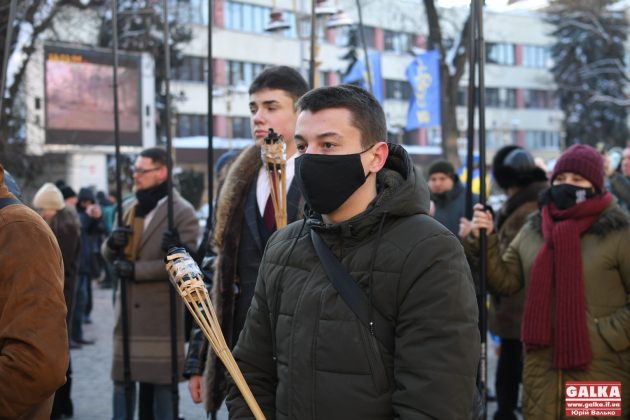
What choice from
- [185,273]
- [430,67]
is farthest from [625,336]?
[430,67]

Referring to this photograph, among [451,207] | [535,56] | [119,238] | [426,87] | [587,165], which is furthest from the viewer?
[535,56]

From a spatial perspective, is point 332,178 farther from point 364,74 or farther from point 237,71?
point 237,71

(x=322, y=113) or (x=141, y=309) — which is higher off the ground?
(x=322, y=113)

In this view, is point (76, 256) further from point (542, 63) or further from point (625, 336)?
point (542, 63)

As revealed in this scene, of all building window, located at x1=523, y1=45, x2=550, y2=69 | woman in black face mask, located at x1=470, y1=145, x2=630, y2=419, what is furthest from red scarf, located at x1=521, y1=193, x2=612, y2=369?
building window, located at x1=523, y1=45, x2=550, y2=69

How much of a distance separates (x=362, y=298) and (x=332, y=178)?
37cm

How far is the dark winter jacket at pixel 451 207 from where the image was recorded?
7164 millimetres

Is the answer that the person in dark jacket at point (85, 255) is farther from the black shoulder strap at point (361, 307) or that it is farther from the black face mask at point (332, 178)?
the black shoulder strap at point (361, 307)

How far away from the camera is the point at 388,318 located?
2.38 meters

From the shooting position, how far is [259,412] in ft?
8.21

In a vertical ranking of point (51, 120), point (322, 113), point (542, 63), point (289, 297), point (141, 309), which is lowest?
point (141, 309)

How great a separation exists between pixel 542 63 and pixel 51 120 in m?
47.7

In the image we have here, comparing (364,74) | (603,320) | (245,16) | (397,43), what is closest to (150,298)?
(603,320)

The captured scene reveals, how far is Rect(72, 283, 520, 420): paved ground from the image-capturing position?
7137 mm
